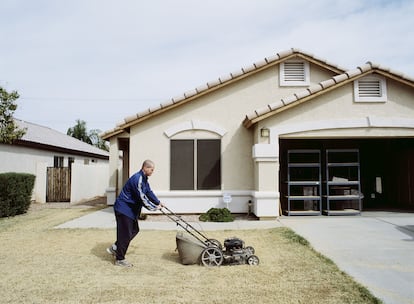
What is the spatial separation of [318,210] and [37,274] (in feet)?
28.4

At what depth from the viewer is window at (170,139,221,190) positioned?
1107 cm

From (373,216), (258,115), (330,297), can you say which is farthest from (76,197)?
(330,297)

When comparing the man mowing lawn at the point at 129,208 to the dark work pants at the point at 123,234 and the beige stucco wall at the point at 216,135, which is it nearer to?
the dark work pants at the point at 123,234

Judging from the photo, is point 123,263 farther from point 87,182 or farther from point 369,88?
point 87,182

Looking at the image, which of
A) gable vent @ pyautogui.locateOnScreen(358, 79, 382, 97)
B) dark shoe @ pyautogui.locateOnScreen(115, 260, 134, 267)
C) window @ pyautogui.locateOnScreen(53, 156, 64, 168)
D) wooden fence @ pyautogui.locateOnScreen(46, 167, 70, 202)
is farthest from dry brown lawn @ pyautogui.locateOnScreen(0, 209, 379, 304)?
window @ pyautogui.locateOnScreen(53, 156, 64, 168)

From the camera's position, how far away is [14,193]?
12.0 metres

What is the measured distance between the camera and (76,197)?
55.7 feet

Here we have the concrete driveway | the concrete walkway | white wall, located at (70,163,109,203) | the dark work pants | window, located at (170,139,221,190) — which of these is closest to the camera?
the concrete driveway

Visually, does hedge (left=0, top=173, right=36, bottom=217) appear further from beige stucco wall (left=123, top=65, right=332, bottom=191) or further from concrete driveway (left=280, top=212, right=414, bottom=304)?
concrete driveway (left=280, top=212, right=414, bottom=304)

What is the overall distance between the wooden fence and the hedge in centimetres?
428

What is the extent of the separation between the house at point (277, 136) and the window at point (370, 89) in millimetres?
31

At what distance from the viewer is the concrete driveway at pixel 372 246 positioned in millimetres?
4664

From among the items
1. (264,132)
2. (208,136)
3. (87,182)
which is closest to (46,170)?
(87,182)

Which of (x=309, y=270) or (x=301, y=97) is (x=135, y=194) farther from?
(x=301, y=97)
